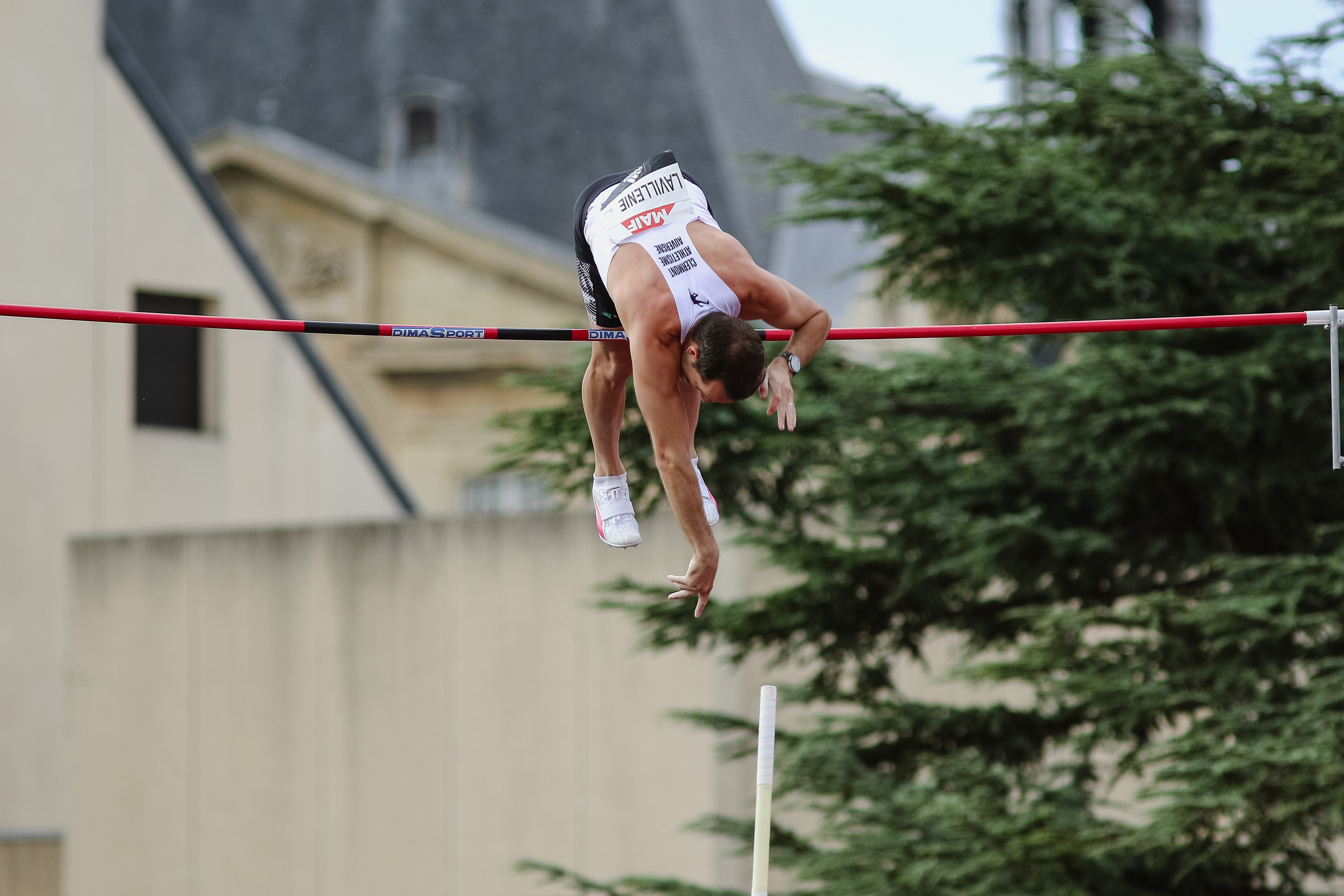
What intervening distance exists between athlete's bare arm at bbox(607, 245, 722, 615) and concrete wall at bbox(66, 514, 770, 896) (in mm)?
11112

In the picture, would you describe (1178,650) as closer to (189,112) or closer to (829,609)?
(829,609)

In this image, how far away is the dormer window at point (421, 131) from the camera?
34469 mm

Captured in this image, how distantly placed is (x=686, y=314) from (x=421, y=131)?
29570 mm

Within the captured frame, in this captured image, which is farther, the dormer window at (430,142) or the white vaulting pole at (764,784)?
the dormer window at (430,142)

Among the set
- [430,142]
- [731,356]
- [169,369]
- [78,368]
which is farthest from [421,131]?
[731,356]

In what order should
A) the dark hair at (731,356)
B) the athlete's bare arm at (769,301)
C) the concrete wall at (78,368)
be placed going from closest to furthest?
the dark hair at (731,356), the athlete's bare arm at (769,301), the concrete wall at (78,368)

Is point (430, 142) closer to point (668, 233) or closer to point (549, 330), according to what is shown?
point (549, 330)

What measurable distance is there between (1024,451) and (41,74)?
14.4m

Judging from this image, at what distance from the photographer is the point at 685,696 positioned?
17594 mm

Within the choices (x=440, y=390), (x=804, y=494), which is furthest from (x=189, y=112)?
(x=804, y=494)

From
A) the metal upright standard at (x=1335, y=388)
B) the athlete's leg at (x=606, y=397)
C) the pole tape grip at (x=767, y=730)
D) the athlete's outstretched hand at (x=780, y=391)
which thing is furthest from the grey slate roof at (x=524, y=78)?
the athlete's outstretched hand at (x=780, y=391)

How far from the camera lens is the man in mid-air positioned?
5.86 meters

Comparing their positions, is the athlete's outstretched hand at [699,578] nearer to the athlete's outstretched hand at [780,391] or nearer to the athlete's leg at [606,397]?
the athlete's outstretched hand at [780,391]

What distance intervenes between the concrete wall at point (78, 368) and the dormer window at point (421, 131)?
420 inches
